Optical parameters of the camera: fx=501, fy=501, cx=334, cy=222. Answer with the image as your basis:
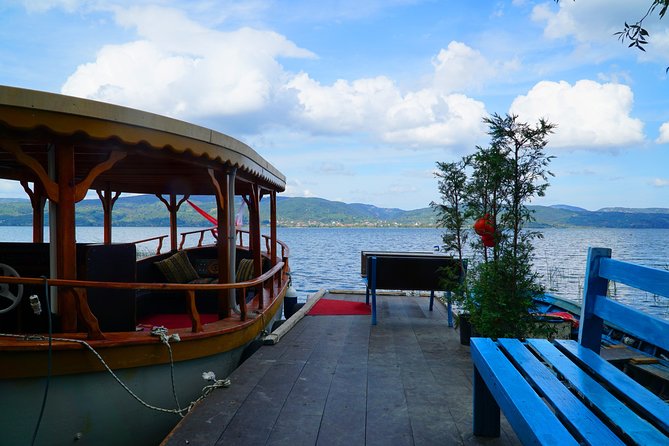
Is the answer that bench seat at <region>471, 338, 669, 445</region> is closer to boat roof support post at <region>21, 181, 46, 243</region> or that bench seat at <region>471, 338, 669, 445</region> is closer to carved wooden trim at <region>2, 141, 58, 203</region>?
carved wooden trim at <region>2, 141, 58, 203</region>

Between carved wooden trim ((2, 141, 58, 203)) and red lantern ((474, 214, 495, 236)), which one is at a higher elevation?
carved wooden trim ((2, 141, 58, 203))

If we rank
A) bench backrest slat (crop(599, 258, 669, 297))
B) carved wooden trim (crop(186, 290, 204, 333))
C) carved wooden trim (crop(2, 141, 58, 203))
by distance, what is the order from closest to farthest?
bench backrest slat (crop(599, 258, 669, 297)) → carved wooden trim (crop(2, 141, 58, 203)) → carved wooden trim (crop(186, 290, 204, 333))

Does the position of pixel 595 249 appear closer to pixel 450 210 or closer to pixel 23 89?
pixel 23 89

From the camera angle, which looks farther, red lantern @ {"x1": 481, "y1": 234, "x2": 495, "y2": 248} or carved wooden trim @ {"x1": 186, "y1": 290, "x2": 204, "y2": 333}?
red lantern @ {"x1": 481, "y1": 234, "x2": 495, "y2": 248}

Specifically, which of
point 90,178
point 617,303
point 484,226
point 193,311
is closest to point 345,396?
point 193,311

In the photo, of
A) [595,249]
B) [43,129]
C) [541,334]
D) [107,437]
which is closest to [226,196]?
[43,129]

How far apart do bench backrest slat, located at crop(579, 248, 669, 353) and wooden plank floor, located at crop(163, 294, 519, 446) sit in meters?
0.94

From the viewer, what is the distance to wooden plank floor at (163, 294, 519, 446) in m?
3.31

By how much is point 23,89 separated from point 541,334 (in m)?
5.06

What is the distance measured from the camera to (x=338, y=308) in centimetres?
884

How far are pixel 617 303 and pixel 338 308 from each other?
6.52 m

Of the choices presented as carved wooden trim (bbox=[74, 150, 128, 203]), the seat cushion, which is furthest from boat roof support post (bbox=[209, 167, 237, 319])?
the seat cushion

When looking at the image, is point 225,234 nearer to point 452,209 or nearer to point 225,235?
point 225,235

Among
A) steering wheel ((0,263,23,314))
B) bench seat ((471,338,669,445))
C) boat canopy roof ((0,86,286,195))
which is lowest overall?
bench seat ((471,338,669,445))
